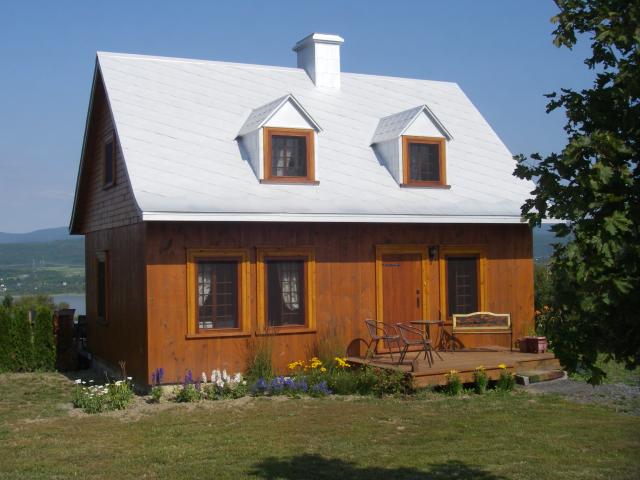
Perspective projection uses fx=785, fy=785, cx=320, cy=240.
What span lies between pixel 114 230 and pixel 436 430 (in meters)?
8.79

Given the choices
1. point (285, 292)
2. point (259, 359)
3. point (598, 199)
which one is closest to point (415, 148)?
point (285, 292)

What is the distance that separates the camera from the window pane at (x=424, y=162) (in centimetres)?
1686

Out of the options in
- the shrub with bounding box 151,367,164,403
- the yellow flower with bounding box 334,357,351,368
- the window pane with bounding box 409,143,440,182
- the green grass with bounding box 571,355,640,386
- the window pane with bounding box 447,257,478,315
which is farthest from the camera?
the window pane with bounding box 409,143,440,182

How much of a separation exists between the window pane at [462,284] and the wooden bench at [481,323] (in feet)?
0.89

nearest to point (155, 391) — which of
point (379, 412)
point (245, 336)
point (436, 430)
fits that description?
point (245, 336)

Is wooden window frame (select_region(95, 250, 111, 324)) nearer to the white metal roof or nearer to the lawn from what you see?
the white metal roof

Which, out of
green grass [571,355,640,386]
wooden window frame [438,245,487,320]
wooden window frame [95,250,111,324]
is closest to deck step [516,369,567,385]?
green grass [571,355,640,386]

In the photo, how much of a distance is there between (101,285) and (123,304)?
8.96 feet

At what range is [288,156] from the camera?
1569 cm

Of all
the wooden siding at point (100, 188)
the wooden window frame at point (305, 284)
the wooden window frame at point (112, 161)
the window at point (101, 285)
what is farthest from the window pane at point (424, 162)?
the window at point (101, 285)

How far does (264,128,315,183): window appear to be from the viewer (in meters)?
15.4

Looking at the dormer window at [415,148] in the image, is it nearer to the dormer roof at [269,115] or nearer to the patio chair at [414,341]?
the dormer roof at [269,115]

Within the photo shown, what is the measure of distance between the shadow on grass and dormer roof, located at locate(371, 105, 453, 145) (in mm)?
9188

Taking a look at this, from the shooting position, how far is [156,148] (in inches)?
588
